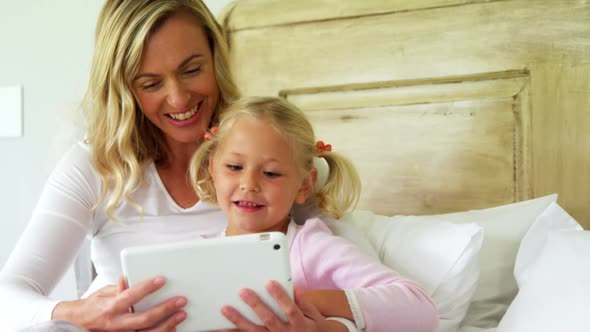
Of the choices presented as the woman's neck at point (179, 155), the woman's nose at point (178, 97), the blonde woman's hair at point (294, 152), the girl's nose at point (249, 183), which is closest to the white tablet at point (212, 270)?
the girl's nose at point (249, 183)

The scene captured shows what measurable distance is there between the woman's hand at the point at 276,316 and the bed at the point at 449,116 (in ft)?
1.21

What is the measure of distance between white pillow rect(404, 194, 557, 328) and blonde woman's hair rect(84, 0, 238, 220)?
2.29ft

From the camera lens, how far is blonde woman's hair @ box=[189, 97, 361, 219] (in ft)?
4.39

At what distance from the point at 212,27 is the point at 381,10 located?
0.55 m

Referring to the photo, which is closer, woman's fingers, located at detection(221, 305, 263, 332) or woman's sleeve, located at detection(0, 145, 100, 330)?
woman's fingers, located at detection(221, 305, 263, 332)

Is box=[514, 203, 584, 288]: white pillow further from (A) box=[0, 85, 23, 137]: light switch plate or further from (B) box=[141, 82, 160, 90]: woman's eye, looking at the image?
(A) box=[0, 85, 23, 137]: light switch plate

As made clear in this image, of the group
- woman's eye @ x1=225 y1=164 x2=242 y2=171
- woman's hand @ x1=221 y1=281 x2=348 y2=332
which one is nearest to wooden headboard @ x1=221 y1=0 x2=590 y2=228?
woman's eye @ x1=225 y1=164 x2=242 y2=171

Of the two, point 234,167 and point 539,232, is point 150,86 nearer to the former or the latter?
point 234,167

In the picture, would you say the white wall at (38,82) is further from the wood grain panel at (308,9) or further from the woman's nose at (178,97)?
the woman's nose at (178,97)

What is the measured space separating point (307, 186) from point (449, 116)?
1.95 feet

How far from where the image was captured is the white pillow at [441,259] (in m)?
1.35

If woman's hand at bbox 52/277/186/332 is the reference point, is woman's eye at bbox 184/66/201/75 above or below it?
above

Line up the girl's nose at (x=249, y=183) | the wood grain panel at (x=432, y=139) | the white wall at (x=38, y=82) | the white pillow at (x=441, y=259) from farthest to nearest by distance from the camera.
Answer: the white wall at (x=38, y=82) → the wood grain panel at (x=432, y=139) → the white pillow at (x=441, y=259) → the girl's nose at (x=249, y=183)

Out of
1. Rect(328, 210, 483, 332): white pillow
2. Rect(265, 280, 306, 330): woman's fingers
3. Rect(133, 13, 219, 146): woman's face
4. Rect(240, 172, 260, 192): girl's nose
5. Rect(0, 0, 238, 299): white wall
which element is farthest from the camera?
Rect(0, 0, 238, 299): white wall
